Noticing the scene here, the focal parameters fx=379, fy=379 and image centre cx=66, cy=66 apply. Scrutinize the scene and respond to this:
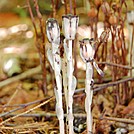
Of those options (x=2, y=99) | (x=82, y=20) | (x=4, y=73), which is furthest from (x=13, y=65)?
(x=82, y=20)

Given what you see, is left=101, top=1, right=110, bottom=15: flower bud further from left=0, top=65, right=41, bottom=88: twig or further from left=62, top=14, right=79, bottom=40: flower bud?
left=0, top=65, right=41, bottom=88: twig

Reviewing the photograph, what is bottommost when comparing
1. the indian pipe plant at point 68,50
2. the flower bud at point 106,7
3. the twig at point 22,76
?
the twig at point 22,76

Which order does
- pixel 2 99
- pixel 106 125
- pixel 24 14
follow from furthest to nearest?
pixel 24 14
pixel 2 99
pixel 106 125

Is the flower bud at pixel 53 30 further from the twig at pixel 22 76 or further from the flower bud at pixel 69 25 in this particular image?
the twig at pixel 22 76

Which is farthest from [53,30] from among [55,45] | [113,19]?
[113,19]

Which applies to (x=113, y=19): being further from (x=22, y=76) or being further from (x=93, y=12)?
(x=22, y=76)

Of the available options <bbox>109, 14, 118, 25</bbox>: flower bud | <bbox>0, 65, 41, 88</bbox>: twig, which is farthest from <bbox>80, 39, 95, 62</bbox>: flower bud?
<bbox>0, 65, 41, 88</bbox>: twig

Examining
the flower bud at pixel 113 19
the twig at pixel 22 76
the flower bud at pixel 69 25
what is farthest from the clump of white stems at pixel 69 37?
the twig at pixel 22 76

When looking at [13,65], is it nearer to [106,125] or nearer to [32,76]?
[32,76]
